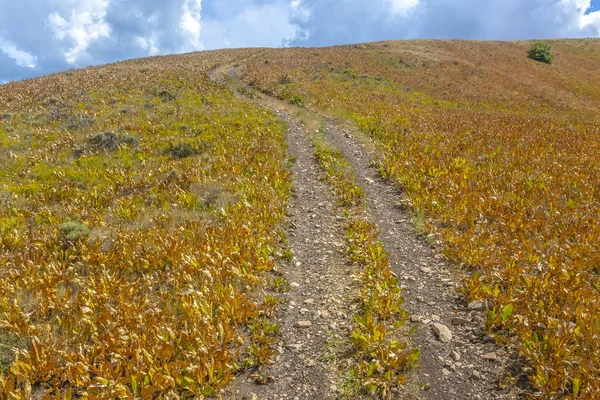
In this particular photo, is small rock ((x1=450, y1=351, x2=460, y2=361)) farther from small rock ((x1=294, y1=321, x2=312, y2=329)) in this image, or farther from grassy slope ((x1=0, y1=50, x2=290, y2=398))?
grassy slope ((x1=0, y1=50, x2=290, y2=398))

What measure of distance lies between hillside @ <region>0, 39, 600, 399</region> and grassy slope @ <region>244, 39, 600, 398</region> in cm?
6

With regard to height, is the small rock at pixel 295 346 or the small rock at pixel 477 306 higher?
the small rock at pixel 477 306

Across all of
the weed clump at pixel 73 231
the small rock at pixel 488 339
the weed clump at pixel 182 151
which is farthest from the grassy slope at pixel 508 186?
the weed clump at pixel 73 231

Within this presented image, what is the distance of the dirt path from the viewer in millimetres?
4867

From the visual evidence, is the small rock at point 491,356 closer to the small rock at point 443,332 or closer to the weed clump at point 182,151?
the small rock at point 443,332

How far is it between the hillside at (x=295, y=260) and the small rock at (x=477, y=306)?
0.15 ft

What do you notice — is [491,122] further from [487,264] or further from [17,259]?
[17,259]

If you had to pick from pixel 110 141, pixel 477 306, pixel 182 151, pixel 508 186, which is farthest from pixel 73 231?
pixel 508 186

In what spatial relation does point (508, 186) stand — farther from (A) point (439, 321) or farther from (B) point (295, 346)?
(B) point (295, 346)

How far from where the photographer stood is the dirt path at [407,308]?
4.87m

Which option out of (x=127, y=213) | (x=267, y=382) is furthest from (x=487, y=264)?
(x=127, y=213)

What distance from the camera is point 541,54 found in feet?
168

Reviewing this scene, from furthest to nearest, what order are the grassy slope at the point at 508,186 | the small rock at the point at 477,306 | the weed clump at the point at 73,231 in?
the weed clump at the point at 73,231
the small rock at the point at 477,306
the grassy slope at the point at 508,186

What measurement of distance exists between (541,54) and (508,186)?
52439 millimetres
